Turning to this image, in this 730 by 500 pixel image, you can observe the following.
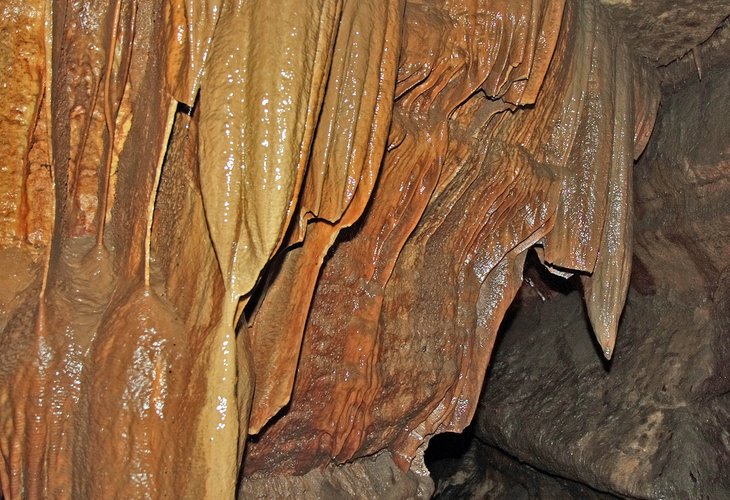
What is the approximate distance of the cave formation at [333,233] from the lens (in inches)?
81.9

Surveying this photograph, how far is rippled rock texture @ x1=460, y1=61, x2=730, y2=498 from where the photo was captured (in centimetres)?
407

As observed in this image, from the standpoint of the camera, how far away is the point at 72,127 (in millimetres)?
2377

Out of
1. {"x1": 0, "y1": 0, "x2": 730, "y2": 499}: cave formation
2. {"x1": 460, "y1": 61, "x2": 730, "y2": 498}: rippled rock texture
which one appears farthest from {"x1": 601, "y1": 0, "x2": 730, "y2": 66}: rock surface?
{"x1": 460, "y1": 61, "x2": 730, "y2": 498}: rippled rock texture

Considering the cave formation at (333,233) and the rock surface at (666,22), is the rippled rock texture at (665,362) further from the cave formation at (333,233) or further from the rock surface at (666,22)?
the rock surface at (666,22)

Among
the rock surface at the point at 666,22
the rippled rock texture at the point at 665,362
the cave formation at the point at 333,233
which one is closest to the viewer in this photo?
the cave formation at the point at 333,233

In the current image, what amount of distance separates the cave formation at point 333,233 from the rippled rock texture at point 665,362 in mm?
15

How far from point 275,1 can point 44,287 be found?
99 cm

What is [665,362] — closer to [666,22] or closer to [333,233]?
[666,22]

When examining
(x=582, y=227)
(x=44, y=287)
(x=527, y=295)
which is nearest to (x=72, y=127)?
(x=44, y=287)

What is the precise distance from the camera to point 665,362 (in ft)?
14.9

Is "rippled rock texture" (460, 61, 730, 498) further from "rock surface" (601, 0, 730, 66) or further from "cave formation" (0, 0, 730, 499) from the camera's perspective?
"rock surface" (601, 0, 730, 66)

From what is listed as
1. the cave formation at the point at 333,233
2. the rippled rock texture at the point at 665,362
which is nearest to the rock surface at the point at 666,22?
the cave formation at the point at 333,233

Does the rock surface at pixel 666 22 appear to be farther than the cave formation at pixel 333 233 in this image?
Yes

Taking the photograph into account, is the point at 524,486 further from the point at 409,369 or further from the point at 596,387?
the point at 409,369
